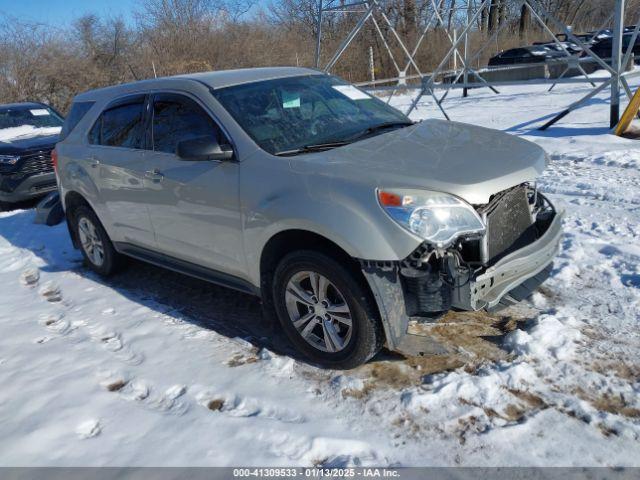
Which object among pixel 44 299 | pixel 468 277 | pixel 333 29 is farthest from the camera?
pixel 333 29

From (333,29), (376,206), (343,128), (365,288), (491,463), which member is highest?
(333,29)

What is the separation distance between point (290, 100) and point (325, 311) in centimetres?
170

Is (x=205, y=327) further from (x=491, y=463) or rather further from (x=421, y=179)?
(x=491, y=463)

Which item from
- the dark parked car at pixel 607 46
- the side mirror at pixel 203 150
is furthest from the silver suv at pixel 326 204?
the dark parked car at pixel 607 46

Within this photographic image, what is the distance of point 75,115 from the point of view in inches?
224

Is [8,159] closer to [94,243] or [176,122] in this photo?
[94,243]

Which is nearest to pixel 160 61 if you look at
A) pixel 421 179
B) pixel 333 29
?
pixel 333 29

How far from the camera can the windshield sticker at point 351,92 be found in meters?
4.72

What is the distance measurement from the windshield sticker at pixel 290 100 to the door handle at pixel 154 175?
1080 mm

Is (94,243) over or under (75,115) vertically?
under

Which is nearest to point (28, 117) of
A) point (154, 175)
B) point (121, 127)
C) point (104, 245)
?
point (104, 245)

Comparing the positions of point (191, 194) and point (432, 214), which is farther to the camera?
point (191, 194)

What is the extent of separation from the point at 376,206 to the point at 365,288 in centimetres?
49

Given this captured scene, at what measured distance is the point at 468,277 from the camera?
3.16 metres
